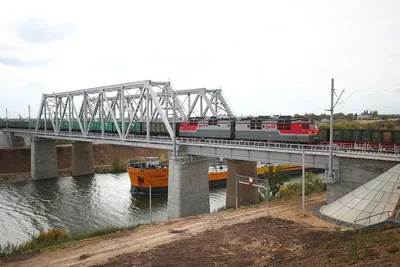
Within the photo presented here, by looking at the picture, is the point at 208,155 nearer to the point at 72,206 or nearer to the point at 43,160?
the point at 72,206

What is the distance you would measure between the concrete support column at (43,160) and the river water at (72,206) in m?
3.32

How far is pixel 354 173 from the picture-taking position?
2645cm

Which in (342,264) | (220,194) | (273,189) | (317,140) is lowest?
(220,194)

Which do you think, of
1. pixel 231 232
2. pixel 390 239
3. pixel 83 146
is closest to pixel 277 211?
pixel 231 232

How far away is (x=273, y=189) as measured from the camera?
1758 inches

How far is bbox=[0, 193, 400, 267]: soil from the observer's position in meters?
14.8

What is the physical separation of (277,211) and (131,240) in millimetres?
12237

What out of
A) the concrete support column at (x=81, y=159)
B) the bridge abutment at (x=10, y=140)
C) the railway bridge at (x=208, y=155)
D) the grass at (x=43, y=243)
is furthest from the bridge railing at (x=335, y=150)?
the bridge abutment at (x=10, y=140)

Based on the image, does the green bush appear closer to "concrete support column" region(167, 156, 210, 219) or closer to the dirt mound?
"concrete support column" region(167, 156, 210, 219)

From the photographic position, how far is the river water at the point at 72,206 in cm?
3816

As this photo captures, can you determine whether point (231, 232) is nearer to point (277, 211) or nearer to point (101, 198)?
point (277, 211)

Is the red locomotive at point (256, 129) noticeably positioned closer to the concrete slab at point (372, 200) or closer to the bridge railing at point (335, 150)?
the bridge railing at point (335, 150)

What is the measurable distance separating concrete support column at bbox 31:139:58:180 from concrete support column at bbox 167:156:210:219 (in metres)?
45.6

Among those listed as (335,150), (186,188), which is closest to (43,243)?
(186,188)
